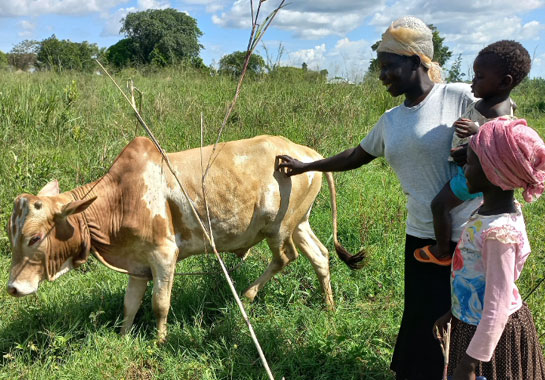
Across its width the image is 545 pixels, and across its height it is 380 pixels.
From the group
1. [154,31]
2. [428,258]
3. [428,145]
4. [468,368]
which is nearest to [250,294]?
[428,258]

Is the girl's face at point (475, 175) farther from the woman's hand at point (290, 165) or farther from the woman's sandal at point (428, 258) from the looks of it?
the woman's hand at point (290, 165)

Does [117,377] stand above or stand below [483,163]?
below

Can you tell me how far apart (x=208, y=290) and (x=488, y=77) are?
8.81 feet

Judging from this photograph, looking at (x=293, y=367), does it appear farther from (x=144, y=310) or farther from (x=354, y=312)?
(x=144, y=310)

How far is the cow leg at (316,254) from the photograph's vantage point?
4078 millimetres

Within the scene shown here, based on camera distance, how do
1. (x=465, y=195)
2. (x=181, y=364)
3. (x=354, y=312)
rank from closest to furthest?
(x=465, y=195)
(x=181, y=364)
(x=354, y=312)

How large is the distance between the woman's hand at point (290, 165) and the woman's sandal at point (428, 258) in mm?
1043

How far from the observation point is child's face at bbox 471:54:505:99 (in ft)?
7.05

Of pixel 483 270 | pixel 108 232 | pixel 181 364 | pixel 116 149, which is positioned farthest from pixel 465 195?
pixel 116 149

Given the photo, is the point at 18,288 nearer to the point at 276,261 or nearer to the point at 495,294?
the point at 276,261

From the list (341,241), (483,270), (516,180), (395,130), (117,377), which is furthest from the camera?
(341,241)

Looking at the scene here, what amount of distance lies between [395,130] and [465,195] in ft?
1.54

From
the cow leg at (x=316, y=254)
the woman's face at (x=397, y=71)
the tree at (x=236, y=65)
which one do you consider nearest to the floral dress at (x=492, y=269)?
the woman's face at (x=397, y=71)

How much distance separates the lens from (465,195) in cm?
226
